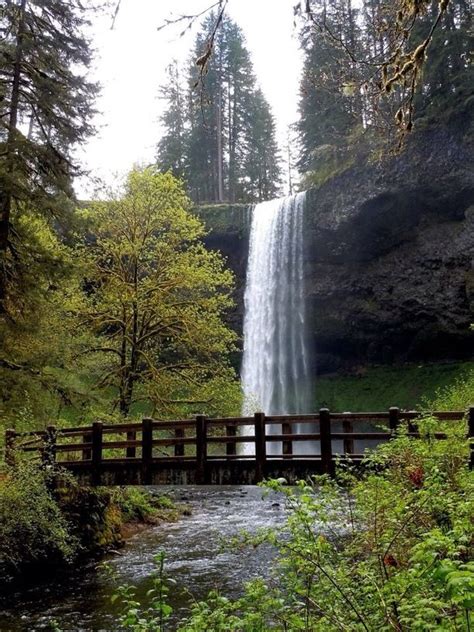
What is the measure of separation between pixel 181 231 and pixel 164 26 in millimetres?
15193

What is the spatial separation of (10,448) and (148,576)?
367cm

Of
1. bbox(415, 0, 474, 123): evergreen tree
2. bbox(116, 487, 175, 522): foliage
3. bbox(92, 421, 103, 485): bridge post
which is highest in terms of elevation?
bbox(415, 0, 474, 123): evergreen tree

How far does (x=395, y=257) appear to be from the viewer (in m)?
30.1

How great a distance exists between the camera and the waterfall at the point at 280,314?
1244 inches

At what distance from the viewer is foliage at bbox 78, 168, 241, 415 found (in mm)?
17359

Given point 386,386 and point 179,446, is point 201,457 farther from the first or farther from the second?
point 386,386

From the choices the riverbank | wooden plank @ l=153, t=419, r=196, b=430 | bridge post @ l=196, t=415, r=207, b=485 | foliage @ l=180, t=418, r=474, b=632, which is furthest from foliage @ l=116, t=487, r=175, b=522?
foliage @ l=180, t=418, r=474, b=632

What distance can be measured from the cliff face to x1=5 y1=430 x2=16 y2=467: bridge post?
21696 mm

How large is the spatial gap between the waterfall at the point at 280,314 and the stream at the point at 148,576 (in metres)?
15.4

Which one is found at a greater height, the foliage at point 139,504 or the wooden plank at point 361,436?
the wooden plank at point 361,436

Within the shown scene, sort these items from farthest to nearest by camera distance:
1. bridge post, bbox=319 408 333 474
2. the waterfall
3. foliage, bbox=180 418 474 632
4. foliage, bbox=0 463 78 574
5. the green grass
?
the waterfall < the green grass < bridge post, bbox=319 408 333 474 < foliage, bbox=0 463 78 574 < foliage, bbox=180 418 474 632

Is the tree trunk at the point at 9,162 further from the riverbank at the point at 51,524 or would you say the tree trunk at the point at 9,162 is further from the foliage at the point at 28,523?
the riverbank at the point at 51,524

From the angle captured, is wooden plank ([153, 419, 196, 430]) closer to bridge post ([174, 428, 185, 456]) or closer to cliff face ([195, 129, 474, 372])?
bridge post ([174, 428, 185, 456])

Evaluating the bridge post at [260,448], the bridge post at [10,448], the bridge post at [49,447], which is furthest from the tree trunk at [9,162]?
the bridge post at [260,448]
